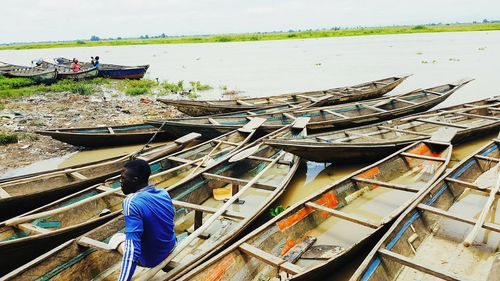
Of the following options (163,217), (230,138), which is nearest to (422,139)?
(230,138)

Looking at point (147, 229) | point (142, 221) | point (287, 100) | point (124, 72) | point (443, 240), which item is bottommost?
point (443, 240)

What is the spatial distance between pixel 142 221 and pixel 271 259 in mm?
1258

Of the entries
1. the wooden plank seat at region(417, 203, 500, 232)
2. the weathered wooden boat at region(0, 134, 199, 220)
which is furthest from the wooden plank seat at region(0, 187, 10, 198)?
the wooden plank seat at region(417, 203, 500, 232)

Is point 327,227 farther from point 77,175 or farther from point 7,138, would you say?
point 7,138

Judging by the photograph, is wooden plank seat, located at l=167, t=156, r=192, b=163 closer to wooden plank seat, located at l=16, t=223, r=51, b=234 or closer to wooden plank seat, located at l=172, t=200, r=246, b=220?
wooden plank seat, located at l=172, t=200, r=246, b=220

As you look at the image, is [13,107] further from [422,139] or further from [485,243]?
[485,243]

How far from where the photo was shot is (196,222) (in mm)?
4652

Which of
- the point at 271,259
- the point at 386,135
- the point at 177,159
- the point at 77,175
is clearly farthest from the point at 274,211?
the point at 386,135

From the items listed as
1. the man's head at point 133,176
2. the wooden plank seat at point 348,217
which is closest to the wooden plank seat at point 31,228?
the man's head at point 133,176

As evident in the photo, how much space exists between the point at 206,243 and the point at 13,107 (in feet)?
35.9

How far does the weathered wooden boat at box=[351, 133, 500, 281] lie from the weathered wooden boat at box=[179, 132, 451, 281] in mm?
201

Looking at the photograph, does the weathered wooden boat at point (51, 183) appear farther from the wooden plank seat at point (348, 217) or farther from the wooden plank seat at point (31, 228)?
the wooden plank seat at point (348, 217)

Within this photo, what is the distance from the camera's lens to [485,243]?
429 cm

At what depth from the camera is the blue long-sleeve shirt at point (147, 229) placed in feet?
8.93
